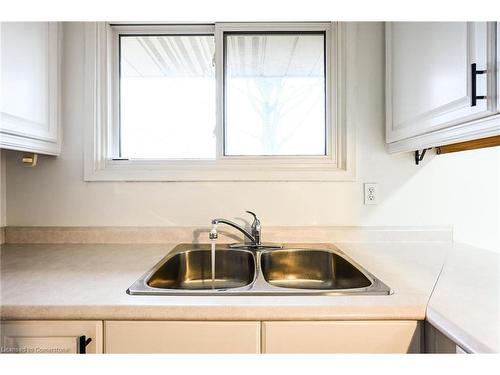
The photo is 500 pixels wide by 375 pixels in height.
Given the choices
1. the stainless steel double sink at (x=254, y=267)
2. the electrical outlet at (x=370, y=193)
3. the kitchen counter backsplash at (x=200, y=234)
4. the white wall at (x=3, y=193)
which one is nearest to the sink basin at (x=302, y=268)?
the stainless steel double sink at (x=254, y=267)

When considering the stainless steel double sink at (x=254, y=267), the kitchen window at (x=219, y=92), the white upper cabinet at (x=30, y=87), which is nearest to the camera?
the white upper cabinet at (x=30, y=87)

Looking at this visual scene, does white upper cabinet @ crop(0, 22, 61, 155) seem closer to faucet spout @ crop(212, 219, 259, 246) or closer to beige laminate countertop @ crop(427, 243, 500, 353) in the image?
faucet spout @ crop(212, 219, 259, 246)

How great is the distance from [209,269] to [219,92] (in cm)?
86

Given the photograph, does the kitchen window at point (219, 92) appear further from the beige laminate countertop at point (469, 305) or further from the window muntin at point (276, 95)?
the beige laminate countertop at point (469, 305)

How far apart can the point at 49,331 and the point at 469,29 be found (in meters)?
1.36

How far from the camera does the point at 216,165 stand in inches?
61.8

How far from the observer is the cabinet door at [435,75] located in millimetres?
839

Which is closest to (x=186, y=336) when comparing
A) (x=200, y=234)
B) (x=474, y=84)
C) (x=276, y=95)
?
(x=200, y=234)

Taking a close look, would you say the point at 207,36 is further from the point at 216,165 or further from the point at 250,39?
the point at 216,165

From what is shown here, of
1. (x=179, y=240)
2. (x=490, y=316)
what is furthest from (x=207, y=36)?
(x=490, y=316)

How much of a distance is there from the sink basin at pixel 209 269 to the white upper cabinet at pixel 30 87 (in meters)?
0.74

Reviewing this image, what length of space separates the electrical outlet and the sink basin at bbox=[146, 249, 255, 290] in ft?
2.07

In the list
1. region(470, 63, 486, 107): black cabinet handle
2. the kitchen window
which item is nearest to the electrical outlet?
the kitchen window

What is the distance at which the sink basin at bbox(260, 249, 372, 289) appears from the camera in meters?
1.31
